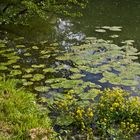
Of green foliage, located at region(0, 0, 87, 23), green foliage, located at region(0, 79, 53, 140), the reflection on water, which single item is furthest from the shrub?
green foliage, located at region(0, 0, 87, 23)

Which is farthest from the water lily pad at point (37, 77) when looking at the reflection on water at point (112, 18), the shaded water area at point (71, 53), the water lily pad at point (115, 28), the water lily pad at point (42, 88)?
the water lily pad at point (115, 28)

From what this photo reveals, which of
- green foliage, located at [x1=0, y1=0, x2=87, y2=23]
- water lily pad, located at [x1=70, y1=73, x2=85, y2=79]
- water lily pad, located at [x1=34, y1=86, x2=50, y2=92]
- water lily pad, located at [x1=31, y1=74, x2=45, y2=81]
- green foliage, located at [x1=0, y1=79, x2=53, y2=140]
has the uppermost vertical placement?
green foliage, located at [x1=0, y1=0, x2=87, y2=23]

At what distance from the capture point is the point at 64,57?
1180 centimetres

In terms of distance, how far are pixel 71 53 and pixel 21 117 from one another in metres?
5.41

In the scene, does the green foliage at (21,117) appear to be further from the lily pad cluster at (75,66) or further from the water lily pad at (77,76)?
the water lily pad at (77,76)

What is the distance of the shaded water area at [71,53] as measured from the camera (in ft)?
32.1

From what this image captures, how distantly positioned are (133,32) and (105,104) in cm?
898

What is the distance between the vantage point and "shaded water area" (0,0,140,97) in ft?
32.1

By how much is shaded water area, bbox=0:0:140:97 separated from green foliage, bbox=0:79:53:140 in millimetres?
1116

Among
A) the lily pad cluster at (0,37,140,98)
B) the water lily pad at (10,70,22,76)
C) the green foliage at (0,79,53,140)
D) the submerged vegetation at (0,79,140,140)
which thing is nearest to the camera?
the green foliage at (0,79,53,140)

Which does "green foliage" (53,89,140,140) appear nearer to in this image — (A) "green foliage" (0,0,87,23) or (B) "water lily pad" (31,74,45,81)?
(B) "water lily pad" (31,74,45,81)

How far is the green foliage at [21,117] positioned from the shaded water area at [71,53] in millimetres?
1116

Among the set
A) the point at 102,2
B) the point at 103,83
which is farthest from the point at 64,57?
the point at 102,2

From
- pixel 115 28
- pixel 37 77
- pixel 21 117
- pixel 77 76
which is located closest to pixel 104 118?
pixel 21 117
